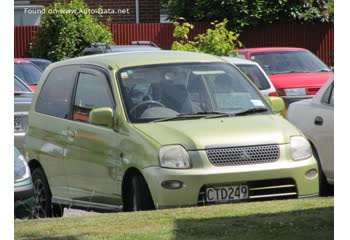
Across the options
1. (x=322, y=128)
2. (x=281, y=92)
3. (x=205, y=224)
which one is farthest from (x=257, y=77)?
(x=205, y=224)

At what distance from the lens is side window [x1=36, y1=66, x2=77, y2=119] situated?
966cm

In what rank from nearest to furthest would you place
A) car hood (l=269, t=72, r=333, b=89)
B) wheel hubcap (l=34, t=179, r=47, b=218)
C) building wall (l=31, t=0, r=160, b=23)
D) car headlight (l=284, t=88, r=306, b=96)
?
1. wheel hubcap (l=34, t=179, r=47, b=218)
2. car headlight (l=284, t=88, r=306, b=96)
3. car hood (l=269, t=72, r=333, b=89)
4. building wall (l=31, t=0, r=160, b=23)

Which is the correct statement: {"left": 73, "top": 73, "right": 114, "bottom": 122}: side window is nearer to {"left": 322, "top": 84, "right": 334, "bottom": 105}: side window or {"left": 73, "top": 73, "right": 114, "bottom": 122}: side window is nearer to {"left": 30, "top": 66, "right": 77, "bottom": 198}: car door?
{"left": 30, "top": 66, "right": 77, "bottom": 198}: car door

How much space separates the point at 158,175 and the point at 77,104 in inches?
72.8

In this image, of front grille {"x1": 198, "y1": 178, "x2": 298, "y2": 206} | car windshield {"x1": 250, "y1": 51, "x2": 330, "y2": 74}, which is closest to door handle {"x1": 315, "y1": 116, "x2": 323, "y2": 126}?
front grille {"x1": 198, "y1": 178, "x2": 298, "y2": 206}

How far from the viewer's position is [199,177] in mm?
7934

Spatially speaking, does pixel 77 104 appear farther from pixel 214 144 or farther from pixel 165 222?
pixel 165 222

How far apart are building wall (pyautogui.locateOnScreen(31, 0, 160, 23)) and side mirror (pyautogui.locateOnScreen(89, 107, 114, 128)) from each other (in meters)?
23.0

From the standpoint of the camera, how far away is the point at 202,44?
17.5 m

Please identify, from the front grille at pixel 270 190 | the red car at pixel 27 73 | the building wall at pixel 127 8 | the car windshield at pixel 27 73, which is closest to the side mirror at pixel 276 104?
the front grille at pixel 270 190

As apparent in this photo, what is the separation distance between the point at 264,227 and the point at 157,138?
190 centimetres

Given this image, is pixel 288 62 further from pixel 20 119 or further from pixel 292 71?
pixel 20 119
